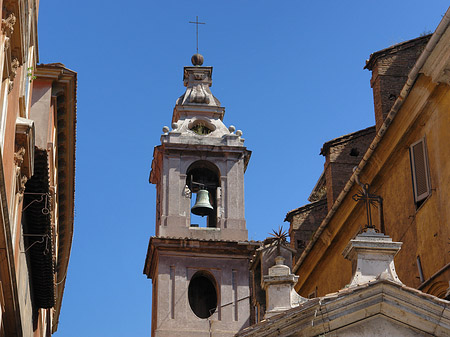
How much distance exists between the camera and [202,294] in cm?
3042

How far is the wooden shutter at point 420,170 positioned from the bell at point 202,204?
1149 cm

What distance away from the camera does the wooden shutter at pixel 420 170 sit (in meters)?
18.4

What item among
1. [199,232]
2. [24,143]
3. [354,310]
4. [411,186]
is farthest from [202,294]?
[354,310]

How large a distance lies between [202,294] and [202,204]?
268cm

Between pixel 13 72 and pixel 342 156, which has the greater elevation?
pixel 342 156

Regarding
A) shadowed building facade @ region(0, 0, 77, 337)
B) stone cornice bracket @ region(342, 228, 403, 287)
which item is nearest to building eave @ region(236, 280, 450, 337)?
stone cornice bracket @ region(342, 228, 403, 287)

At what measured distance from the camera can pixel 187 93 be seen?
32969mm

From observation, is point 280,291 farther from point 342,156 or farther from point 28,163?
point 342,156

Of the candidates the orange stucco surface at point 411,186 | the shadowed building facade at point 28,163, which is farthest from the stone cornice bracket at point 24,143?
the orange stucco surface at point 411,186

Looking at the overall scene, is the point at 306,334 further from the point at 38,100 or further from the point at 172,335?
the point at 172,335

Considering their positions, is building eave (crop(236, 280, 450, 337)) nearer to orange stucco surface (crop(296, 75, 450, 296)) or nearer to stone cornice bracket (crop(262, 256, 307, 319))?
stone cornice bracket (crop(262, 256, 307, 319))

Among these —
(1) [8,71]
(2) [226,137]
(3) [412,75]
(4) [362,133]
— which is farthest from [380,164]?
(2) [226,137]

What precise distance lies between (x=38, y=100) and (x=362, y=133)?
9.85 meters

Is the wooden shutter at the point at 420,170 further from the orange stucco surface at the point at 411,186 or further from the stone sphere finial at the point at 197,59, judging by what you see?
the stone sphere finial at the point at 197,59
